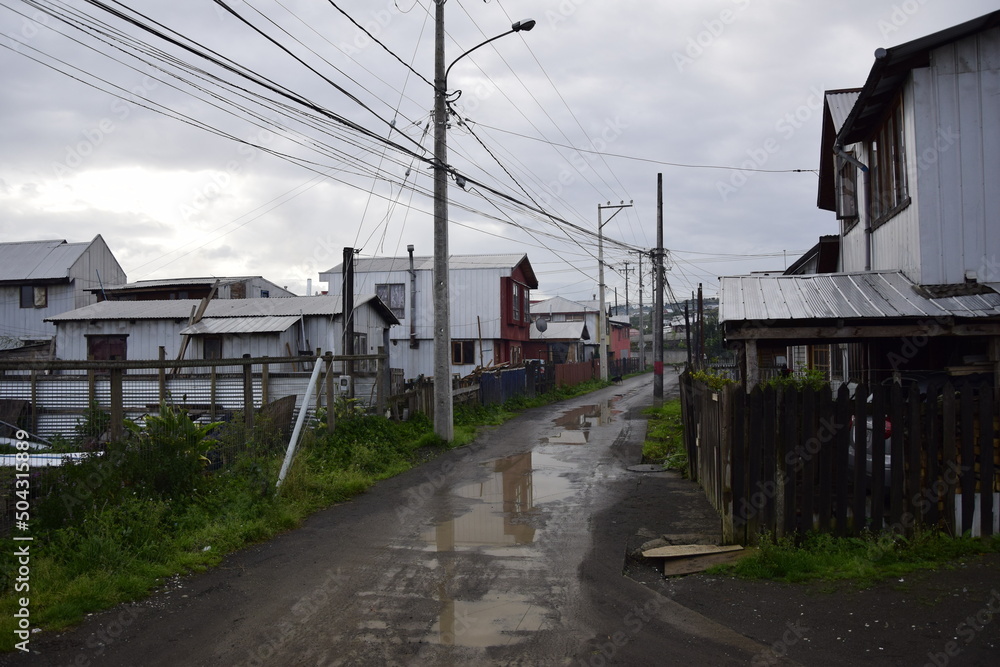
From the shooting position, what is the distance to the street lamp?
50.9 ft

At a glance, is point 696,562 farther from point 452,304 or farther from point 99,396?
point 452,304

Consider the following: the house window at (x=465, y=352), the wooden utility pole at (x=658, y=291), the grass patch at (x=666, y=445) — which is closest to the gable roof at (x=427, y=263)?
the house window at (x=465, y=352)

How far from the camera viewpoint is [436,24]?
15.8m

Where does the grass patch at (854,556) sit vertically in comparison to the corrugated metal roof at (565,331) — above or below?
below

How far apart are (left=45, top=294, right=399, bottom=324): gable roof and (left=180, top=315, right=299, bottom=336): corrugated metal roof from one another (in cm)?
33

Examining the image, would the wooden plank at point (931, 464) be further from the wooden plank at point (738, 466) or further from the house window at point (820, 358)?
the house window at point (820, 358)

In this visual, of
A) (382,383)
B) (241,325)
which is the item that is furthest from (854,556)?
(241,325)

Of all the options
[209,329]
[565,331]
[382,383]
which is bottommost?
[382,383]

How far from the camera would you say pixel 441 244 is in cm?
1556

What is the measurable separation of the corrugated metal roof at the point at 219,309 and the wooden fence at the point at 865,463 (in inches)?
688

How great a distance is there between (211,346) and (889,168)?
18.6m

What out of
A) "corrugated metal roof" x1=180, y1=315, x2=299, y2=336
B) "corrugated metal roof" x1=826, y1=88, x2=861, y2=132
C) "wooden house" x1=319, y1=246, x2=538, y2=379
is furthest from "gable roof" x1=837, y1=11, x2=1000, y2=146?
"wooden house" x1=319, y1=246, x2=538, y2=379

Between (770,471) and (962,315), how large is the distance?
337 centimetres

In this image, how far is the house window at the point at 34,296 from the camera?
36.5 meters
